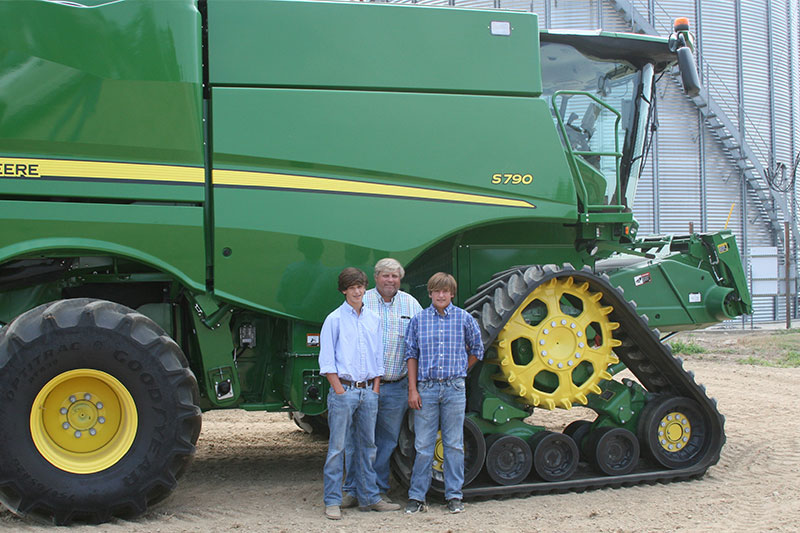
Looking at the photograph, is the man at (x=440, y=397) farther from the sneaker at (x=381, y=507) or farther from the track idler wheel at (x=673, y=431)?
the track idler wheel at (x=673, y=431)

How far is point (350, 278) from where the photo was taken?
183 inches

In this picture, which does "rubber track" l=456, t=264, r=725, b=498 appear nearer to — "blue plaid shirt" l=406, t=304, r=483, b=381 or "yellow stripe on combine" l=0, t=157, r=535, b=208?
"blue plaid shirt" l=406, t=304, r=483, b=381

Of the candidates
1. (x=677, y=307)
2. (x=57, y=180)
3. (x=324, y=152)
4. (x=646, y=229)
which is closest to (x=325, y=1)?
(x=324, y=152)

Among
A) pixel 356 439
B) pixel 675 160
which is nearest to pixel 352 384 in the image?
pixel 356 439

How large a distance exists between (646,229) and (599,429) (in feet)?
42.4

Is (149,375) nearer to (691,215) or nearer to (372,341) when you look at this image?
(372,341)

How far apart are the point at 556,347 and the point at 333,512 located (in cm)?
187

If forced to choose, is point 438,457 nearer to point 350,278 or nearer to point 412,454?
point 412,454

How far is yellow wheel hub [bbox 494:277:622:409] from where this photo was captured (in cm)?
505

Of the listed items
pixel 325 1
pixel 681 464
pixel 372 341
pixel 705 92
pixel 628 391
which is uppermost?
pixel 705 92

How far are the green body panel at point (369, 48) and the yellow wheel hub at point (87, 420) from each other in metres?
2.09

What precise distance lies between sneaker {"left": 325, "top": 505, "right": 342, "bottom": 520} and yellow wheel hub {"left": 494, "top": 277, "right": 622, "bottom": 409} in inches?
55.8

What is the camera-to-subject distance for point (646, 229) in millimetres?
17297

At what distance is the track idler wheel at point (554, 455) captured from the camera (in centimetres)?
504
